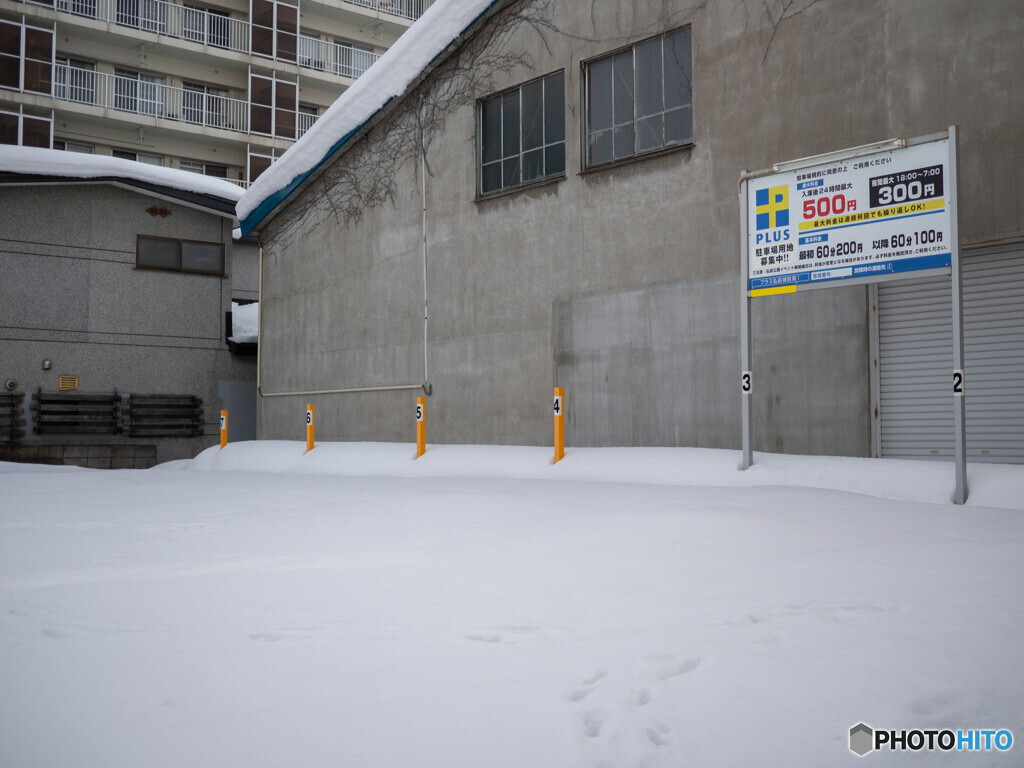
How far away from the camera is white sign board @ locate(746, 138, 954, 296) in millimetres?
7363

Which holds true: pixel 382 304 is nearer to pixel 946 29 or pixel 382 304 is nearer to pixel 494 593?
pixel 946 29

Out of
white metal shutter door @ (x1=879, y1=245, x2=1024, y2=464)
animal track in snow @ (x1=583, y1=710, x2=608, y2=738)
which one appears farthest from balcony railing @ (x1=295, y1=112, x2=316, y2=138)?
animal track in snow @ (x1=583, y1=710, x2=608, y2=738)

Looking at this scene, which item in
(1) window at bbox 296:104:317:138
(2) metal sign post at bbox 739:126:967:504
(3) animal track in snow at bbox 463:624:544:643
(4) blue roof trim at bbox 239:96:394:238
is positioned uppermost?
(1) window at bbox 296:104:317:138

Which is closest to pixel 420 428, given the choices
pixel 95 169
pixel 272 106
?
pixel 95 169

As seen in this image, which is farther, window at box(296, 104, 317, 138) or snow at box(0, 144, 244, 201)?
window at box(296, 104, 317, 138)

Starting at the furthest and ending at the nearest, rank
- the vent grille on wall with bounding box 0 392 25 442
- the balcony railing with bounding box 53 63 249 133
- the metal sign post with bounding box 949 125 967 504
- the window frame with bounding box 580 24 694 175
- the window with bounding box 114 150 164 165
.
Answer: the window with bounding box 114 150 164 165 → the balcony railing with bounding box 53 63 249 133 → the vent grille on wall with bounding box 0 392 25 442 → the window frame with bounding box 580 24 694 175 → the metal sign post with bounding box 949 125 967 504

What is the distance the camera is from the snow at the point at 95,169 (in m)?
18.4

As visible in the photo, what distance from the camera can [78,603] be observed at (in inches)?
157

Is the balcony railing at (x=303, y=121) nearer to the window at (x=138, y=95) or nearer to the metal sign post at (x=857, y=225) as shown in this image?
the window at (x=138, y=95)

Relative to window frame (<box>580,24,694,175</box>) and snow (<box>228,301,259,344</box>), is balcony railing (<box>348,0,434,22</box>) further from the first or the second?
window frame (<box>580,24,694,175</box>)

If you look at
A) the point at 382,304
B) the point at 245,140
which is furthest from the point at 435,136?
the point at 245,140

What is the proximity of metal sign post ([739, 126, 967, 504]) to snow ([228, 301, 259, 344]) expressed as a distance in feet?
50.8

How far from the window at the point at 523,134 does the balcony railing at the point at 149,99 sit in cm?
2560

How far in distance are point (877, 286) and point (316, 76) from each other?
112 ft
